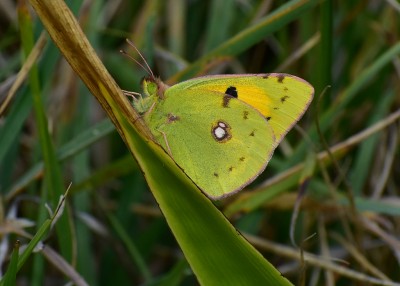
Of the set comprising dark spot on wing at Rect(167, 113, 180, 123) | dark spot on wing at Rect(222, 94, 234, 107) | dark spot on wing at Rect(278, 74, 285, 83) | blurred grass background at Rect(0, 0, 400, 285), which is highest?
dark spot on wing at Rect(167, 113, 180, 123)

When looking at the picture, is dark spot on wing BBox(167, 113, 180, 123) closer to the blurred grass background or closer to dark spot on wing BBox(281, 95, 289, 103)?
the blurred grass background

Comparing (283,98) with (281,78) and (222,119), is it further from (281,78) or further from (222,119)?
(222,119)

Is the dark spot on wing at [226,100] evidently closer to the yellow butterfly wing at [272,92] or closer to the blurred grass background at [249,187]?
the yellow butterfly wing at [272,92]

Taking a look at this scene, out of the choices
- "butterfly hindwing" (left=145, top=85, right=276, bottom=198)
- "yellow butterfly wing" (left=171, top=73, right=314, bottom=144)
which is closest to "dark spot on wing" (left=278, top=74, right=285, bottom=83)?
"yellow butterfly wing" (left=171, top=73, right=314, bottom=144)

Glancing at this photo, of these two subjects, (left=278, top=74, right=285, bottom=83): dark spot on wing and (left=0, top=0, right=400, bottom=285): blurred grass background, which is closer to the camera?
(left=278, top=74, right=285, bottom=83): dark spot on wing

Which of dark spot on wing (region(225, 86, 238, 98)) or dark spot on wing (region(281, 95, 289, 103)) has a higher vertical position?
dark spot on wing (region(225, 86, 238, 98))

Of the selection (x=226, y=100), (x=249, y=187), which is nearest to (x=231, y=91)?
(x=226, y=100)
